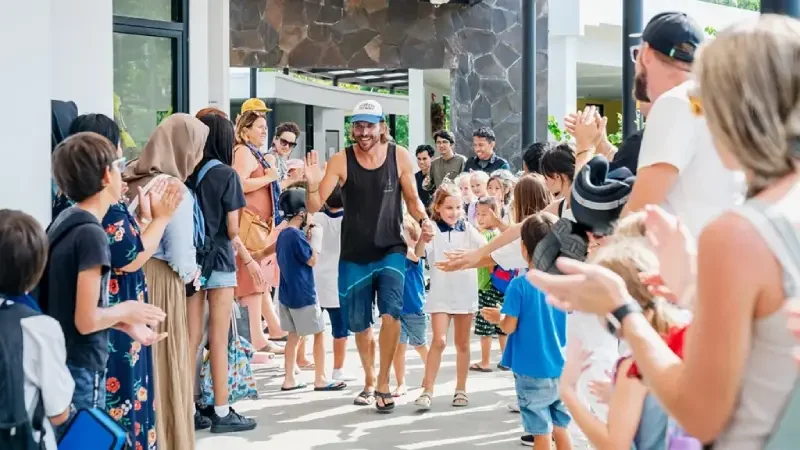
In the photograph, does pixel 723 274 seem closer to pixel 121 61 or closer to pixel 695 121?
pixel 695 121

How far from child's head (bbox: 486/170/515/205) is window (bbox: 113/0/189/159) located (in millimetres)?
2536

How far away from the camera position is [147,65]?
8.21 meters

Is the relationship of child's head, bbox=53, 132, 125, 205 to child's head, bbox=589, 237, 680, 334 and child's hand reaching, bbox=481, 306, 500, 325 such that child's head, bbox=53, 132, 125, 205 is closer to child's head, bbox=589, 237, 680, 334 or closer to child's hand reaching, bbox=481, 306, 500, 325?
child's hand reaching, bbox=481, 306, 500, 325

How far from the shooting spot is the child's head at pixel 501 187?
29.5 ft

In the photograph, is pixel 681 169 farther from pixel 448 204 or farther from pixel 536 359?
pixel 448 204

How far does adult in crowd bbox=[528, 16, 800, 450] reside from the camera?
5.51 ft

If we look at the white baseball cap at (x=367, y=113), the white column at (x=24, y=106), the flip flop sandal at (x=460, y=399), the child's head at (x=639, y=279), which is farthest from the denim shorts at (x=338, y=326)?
the child's head at (x=639, y=279)

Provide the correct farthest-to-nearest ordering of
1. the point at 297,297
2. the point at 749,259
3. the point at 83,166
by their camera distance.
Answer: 1. the point at 297,297
2. the point at 83,166
3. the point at 749,259

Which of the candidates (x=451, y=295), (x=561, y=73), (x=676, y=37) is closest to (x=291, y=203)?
(x=451, y=295)

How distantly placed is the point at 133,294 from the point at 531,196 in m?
2.28

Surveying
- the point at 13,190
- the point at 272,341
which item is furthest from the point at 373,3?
the point at 13,190

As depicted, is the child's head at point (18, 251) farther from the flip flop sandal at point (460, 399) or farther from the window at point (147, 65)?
the window at point (147, 65)

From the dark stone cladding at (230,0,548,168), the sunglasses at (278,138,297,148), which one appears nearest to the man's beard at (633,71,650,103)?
the sunglasses at (278,138,297,148)

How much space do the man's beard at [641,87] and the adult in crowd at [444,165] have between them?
28.4ft
